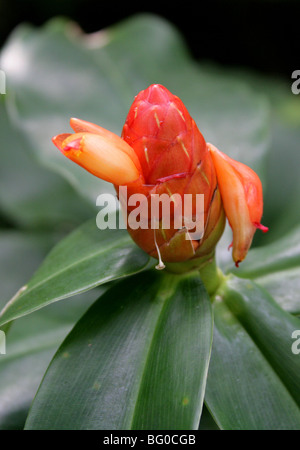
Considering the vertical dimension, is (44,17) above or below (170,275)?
above

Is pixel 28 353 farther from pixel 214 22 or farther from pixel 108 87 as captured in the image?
pixel 214 22

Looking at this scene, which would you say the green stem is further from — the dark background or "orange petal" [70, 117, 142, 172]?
the dark background

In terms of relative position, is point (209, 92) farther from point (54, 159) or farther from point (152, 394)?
point (152, 394)

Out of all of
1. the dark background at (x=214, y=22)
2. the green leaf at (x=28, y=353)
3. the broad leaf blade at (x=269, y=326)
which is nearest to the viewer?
the broad leaf blade at (x=269, y=326)

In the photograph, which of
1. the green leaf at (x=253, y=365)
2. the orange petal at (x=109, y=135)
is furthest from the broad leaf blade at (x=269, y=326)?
the orange petal at (x=109, y=135)

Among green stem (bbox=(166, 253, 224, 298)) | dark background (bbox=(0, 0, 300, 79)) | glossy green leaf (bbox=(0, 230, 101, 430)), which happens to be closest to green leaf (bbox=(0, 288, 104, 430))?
glossy green leaf (bbox=(0, 230, 101, 430))

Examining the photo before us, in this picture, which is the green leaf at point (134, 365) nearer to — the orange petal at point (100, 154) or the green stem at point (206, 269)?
the green stem at point (206, 269)

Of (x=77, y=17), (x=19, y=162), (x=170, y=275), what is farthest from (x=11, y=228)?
(x=77, y=17)
